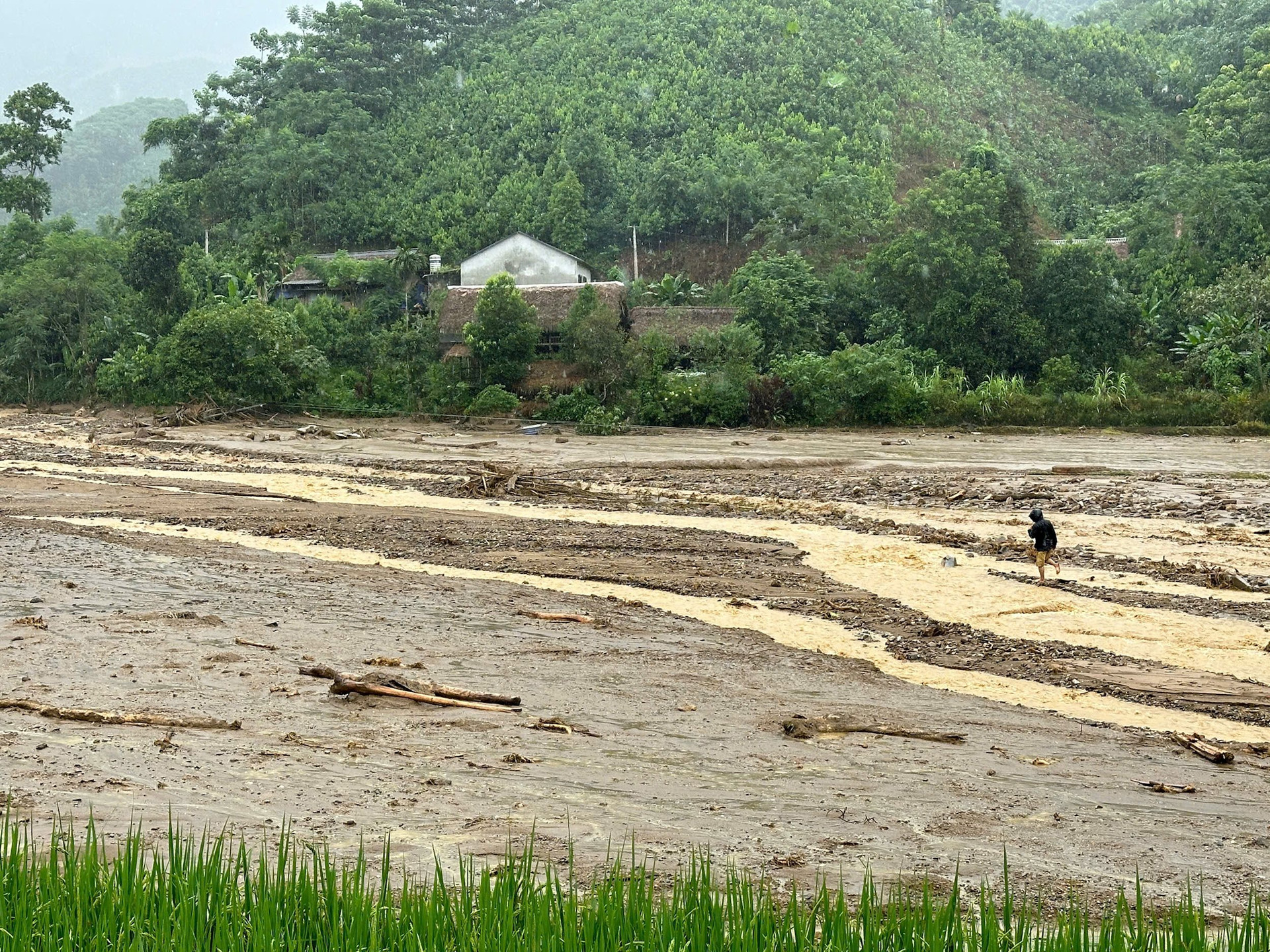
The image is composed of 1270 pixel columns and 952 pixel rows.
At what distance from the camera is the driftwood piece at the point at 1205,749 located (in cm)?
880

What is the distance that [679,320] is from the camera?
4038 cm

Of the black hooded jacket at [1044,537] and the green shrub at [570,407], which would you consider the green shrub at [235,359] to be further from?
the black hooded jacket at [1044,537]

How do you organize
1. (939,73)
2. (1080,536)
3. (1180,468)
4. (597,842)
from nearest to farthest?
(597,842), (1080,536), (1180,468), (939,73)

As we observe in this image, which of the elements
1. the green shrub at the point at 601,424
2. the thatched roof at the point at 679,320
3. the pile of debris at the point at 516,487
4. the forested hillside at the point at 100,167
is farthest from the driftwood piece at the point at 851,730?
the forested hillside at the point at 100,167

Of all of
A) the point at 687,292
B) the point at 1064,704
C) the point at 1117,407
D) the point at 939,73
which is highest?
the point at 939,73

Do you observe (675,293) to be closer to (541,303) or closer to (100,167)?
(541,303)

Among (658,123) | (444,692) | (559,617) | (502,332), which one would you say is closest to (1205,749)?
(444,692)

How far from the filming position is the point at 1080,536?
1881 centimetres

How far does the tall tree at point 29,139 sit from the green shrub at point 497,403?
106 feet

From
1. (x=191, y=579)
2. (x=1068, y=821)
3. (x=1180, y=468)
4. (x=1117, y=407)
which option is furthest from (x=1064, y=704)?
(x=1117, y=407)

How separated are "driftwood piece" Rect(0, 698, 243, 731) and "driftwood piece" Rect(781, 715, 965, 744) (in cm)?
404

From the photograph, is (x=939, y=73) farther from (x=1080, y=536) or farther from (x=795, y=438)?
(x=1080, y=536)

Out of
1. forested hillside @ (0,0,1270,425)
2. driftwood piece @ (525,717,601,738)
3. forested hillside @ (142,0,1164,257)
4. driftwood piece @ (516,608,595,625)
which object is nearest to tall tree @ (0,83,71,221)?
forested hillside @ (0,0,1270,425)

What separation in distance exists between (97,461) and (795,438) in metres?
17.5
